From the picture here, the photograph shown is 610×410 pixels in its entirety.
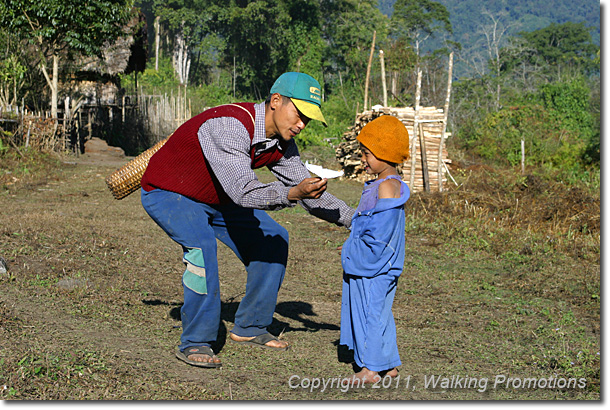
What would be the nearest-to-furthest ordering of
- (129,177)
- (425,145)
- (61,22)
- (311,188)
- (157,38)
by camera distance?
(311,188), (129,177), (425,145), (61,22), (157,38)

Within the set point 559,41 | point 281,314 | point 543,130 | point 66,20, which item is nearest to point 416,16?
point 559,41

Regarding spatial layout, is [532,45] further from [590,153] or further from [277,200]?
[277,200]

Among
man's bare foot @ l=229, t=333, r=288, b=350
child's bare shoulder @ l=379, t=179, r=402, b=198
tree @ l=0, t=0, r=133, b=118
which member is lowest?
man's bare foot @ l=229, t=333, r=288, b=350

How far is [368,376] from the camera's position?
3.43 m

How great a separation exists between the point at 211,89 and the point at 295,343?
3596 centimetres

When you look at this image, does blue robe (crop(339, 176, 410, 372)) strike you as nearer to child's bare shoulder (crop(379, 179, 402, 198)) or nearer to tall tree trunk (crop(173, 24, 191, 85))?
child's bare shoulder (crop(379, 179, 402, 198))

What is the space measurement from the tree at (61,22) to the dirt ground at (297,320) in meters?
9.35

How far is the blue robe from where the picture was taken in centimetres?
338

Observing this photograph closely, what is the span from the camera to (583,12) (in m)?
148

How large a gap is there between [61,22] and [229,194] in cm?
1532

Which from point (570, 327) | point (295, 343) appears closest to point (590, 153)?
point (570, 327)

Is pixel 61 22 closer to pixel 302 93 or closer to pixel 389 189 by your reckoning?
pixel 302 93

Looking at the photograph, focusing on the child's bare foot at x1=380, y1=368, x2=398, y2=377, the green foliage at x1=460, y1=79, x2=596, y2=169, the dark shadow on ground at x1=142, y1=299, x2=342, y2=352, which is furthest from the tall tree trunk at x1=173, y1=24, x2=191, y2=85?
the child's bare foot at x1=380, y1=368, x2=398, y2=377

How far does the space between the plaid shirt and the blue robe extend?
35 cm
